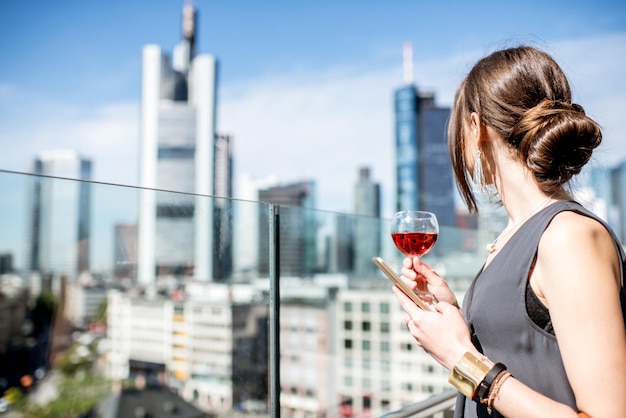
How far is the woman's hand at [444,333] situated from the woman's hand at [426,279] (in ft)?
0.85

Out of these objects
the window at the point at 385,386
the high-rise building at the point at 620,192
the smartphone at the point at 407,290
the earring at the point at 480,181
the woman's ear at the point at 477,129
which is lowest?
the window at the point at 385,386

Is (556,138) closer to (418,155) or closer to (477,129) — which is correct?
(477,129)

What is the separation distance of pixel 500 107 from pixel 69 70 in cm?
9140

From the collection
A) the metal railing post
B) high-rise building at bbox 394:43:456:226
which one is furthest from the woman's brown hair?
high-rise building at bbox 394:43:456:226

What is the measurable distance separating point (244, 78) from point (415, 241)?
8736cm

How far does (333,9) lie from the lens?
70.4 meters

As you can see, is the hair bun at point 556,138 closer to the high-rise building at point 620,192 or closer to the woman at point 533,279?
the woman at point 533,279

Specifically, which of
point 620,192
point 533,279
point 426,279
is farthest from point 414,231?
point 620,192

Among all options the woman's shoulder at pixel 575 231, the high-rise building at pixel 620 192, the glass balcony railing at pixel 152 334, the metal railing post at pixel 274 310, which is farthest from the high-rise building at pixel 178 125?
the woman's shoulder at pixel 575 231

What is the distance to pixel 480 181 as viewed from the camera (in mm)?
1068

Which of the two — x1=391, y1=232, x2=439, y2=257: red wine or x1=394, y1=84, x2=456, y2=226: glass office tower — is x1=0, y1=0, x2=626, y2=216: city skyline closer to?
x1=394, y1=84, x2=456, y2=226: glass office tower

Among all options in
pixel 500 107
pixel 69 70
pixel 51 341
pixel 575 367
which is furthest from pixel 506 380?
pixel 69 70

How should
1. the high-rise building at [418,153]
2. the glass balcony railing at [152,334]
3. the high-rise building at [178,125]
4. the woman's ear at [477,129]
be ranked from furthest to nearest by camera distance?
the high-rise building at [418,153], the high-rise building at [178,125], the glass balcony railing at [152,334], the woman's ear at [477,129]

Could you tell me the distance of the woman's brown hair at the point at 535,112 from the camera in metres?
0.86
